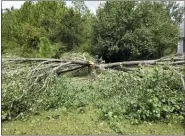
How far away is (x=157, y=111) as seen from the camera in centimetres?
418

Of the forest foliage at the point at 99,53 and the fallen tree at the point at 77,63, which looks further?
the fallen tree at the point at 77,63

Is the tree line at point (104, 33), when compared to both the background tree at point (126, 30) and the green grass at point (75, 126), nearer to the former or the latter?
the background tree at point (126, 30)

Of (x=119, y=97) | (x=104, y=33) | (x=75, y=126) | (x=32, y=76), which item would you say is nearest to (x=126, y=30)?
(x=104, y=33)

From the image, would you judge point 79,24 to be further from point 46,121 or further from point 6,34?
point 46,121

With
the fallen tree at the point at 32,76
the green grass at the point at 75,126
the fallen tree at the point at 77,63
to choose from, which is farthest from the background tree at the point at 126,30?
the green grass at the point at 75,126

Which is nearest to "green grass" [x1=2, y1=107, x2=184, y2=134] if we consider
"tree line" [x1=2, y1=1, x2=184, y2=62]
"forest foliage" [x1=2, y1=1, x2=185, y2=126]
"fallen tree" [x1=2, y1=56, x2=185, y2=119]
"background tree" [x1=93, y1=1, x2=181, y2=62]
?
"forest foliage" [x1=2, y1=1, x2=185, y2=126]

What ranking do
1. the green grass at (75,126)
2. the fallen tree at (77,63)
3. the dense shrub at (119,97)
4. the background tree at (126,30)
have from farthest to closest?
1. the background tree at (126,30)
2. the fallen tree at (77,63)
3. the dense shrub at (119,97)
4. the green grass at (75,126)

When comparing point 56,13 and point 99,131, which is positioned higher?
point 56,13

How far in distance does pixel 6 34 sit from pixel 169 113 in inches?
587

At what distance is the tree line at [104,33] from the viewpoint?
15.8 m

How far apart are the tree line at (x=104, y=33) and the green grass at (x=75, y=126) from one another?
1022 cm

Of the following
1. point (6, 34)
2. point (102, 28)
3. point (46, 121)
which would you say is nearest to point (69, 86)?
point (46, 121)

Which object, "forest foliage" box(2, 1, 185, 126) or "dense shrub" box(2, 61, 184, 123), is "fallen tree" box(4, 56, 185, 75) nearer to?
"forest foliage" box(2, 1, 185, 126)

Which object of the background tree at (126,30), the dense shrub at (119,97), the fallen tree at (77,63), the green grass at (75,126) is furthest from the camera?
the background tree at (126,30)
